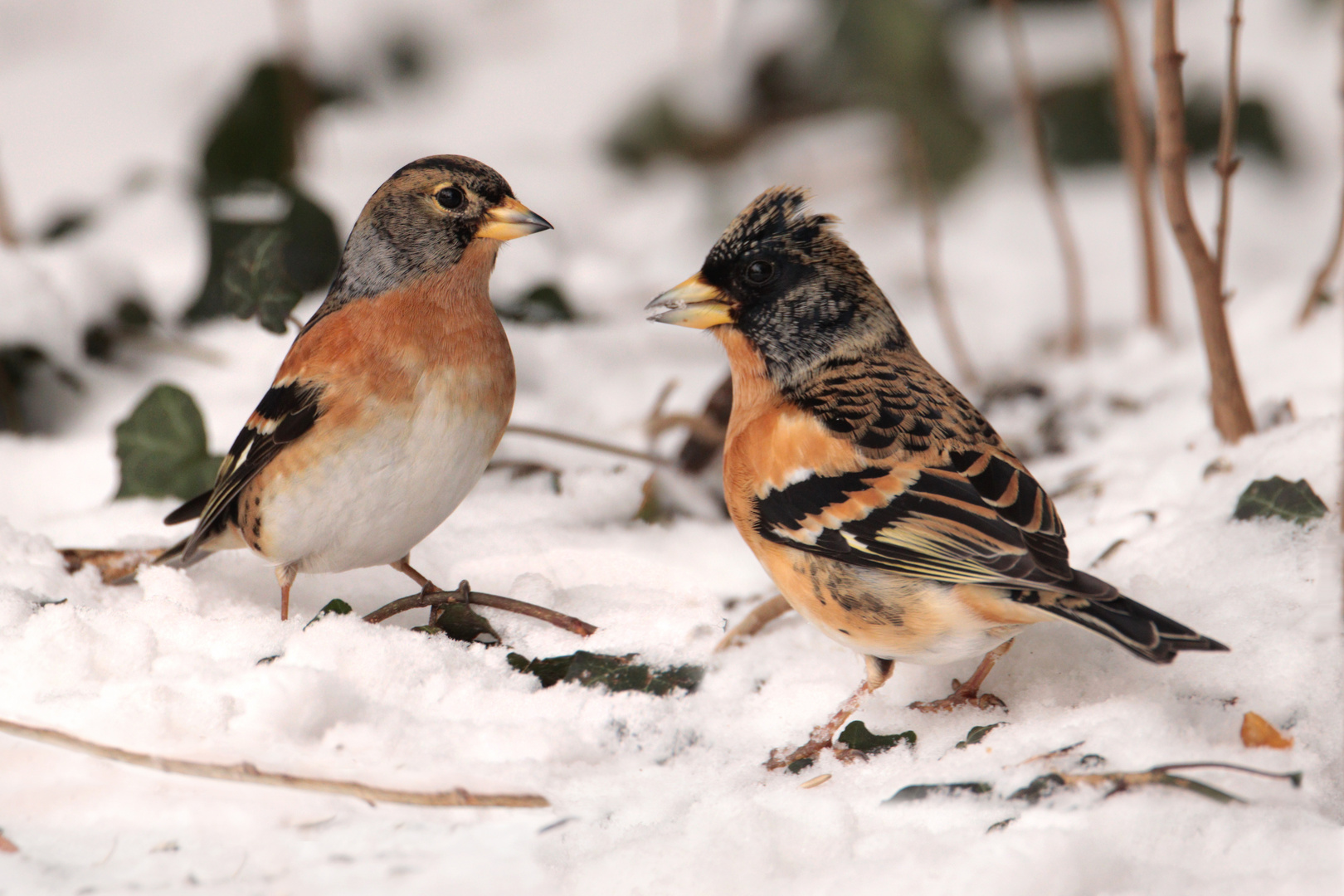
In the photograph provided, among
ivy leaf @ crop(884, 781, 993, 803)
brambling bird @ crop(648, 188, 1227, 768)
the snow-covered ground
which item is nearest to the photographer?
the snow-covered ground

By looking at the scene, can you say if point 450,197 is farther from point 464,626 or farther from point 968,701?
point 968,701

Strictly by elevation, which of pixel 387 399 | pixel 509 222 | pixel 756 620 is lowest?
pixel 756 620

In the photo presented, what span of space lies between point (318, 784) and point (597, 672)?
1.87 feet

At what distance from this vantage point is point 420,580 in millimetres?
2273

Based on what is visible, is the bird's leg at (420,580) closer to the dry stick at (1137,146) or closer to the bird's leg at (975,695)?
the bird's leg at (975,695)

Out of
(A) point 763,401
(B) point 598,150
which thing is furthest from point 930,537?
(B) point 598,150

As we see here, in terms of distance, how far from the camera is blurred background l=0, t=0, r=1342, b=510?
3.63m

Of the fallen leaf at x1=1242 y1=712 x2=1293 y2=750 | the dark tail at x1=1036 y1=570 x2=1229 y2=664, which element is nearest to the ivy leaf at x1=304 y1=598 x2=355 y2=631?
the dark tail at x1=1036 y1=570 x2=1229 y2=664

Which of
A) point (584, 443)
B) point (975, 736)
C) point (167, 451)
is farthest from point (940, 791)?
point (167, 451)

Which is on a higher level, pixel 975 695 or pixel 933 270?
pixel 933 270

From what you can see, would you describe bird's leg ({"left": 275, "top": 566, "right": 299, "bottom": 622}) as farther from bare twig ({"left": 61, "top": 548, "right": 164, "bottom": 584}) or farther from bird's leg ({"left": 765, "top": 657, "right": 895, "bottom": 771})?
bird's leg ({"left": 765, "top": 657, "right": 895, "bottom": 771})

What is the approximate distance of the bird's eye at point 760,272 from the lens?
229 cm

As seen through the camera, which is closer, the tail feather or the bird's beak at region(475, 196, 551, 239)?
the tail feather

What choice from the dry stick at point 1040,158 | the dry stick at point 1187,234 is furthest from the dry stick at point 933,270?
the dry stick at point 1187,234
